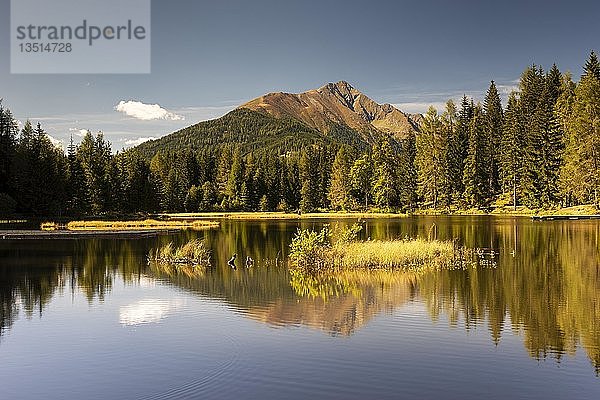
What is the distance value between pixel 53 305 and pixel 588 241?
4077cm

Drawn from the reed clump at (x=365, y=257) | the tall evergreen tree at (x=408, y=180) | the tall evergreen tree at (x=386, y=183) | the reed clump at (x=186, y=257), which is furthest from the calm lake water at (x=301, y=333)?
the tall evergreen tree at (x=408, y=180)

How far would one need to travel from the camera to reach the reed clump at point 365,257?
3478cm

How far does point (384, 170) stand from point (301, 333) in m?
105

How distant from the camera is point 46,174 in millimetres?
90812

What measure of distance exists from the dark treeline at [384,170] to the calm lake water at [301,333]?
5894 centimetres

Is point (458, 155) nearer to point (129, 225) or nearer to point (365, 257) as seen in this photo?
point (129, 225)

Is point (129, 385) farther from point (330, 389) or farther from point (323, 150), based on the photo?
point (323, 150)

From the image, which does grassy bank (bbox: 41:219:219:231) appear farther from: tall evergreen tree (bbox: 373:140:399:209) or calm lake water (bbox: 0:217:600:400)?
tall evergreen tree (bbox: 373:140:399:209)

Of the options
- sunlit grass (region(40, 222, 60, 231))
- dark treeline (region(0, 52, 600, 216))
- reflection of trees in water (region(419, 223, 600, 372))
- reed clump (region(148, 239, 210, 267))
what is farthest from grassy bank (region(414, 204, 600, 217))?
sunlit grass (region(40, 222, 60, 231))

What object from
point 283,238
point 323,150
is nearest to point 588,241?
point 283,238

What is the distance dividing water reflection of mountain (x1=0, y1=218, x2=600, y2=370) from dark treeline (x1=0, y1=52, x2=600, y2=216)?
155ft

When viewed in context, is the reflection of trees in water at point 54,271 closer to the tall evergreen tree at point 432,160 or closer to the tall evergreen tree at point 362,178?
the tall evergreen tree at point 432,160

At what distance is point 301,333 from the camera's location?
63.3 feet

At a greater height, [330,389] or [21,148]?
[21,148]
